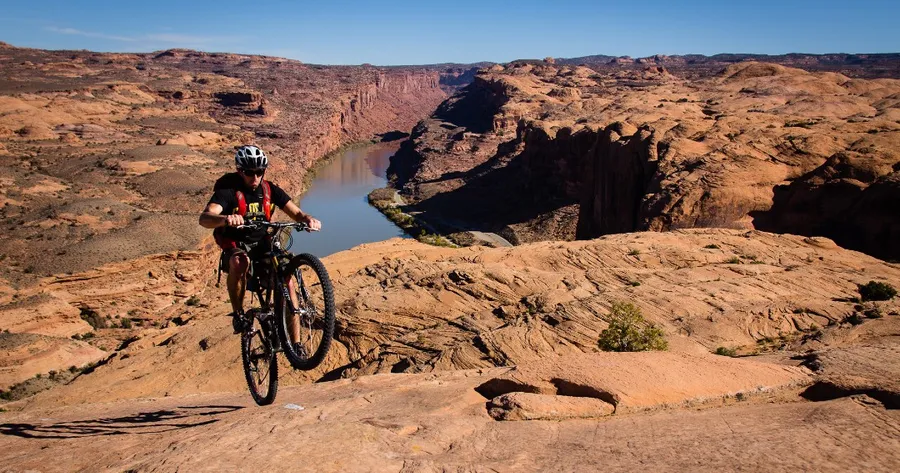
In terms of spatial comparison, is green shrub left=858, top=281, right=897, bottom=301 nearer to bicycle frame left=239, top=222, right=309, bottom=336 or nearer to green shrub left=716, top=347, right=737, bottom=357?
green shrub left=716, top=347, right=737, bottom=357

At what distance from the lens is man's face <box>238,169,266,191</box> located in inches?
267

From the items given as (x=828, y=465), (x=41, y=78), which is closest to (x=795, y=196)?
(x=828, y=465)

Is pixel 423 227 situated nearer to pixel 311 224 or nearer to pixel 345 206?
pixel 345 206

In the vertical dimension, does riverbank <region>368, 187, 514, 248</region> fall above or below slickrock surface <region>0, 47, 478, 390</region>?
below

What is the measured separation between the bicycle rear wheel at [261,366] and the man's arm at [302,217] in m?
1.39

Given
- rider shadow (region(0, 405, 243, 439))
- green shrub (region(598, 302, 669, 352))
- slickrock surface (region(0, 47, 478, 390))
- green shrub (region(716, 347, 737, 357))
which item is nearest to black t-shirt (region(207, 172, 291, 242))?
rider shadow (region(0, 405, 243, 439))

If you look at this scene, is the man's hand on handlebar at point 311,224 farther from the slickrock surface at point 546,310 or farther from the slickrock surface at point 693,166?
the slickrock surface at point 693,166

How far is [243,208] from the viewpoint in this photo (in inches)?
269

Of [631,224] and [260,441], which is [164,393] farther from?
[631,224]

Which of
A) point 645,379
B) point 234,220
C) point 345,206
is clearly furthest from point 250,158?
point 345,206

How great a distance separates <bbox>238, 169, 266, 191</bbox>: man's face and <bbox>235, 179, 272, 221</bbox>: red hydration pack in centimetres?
14

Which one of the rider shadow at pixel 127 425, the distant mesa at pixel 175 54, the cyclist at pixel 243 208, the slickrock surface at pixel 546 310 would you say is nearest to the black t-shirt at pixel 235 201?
the cyclist at pixel 243 208

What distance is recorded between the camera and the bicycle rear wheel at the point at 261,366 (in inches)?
287

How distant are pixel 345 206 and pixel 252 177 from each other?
252 ft
